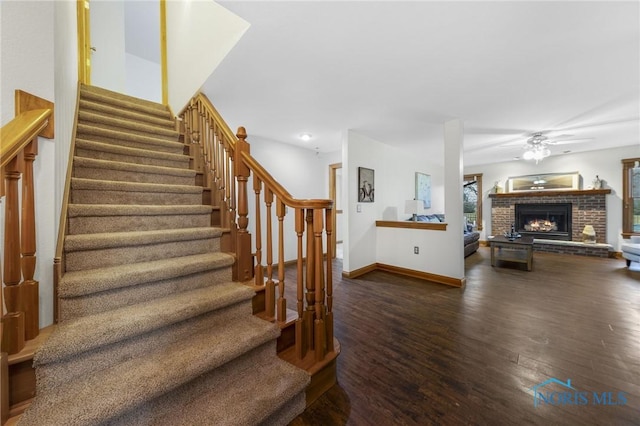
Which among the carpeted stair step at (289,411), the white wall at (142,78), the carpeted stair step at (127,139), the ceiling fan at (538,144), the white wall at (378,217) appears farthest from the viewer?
the white wall at (142,78)

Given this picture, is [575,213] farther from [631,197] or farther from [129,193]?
[129,193]

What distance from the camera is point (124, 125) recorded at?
8.05 feet

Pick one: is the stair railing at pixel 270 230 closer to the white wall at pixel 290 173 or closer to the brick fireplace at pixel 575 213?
the white wall at pixel 290 173

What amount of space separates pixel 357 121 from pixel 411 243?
2.10 meters

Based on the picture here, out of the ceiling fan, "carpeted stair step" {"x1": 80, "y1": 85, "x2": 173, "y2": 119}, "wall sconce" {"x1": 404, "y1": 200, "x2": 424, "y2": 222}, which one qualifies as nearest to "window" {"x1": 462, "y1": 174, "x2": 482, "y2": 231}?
the ceiling fan

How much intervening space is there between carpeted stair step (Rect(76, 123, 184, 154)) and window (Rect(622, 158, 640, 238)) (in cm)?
839

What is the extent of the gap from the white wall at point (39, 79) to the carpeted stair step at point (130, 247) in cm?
15

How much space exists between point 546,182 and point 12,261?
28.4 feet

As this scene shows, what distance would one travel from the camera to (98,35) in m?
3.85

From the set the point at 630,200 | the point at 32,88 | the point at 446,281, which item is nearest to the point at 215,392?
the point at 32,88

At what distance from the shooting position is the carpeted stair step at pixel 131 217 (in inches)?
60.9

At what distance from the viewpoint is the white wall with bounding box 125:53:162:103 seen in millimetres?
4660

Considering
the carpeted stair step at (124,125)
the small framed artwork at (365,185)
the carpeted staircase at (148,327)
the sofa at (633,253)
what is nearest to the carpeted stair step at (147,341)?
the carpeted staircase at (148,327)

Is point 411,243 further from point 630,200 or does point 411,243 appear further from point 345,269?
point 630,200
